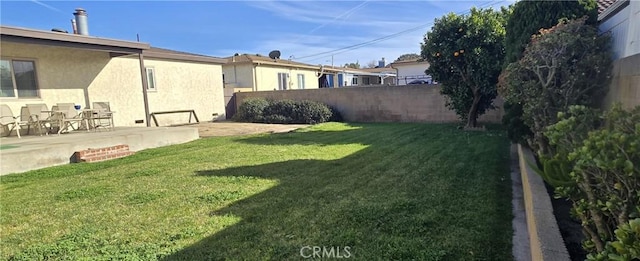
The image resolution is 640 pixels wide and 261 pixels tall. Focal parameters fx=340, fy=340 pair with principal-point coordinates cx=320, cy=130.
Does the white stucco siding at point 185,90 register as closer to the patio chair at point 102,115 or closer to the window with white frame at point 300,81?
the patio chair at point 102,115

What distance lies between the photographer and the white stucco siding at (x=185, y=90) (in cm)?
1439

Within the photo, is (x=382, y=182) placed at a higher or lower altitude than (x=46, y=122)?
lower

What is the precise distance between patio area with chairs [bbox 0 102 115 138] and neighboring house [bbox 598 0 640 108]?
11.4 metres

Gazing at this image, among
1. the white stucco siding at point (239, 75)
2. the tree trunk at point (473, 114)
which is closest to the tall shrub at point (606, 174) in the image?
the tree trunk at point (473, 114)

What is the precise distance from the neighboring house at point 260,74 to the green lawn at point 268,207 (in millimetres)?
15127

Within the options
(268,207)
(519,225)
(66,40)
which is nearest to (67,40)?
(66,40)

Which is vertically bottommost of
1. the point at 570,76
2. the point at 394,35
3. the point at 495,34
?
the point at 570,76

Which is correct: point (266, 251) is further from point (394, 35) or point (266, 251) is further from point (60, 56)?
point (394, 35)

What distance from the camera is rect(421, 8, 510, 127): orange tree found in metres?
9.30

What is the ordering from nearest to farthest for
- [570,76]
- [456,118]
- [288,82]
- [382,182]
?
[570,76]
[382,182]
[456,118]
[288,82]

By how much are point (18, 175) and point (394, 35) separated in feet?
94.3

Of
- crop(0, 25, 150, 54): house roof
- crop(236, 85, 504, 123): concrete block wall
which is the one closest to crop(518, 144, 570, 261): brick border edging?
crop(236, 85, 504, 123): concrete block wall

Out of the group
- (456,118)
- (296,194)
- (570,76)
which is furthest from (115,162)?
(456,118)

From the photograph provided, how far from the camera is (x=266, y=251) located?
285cm
